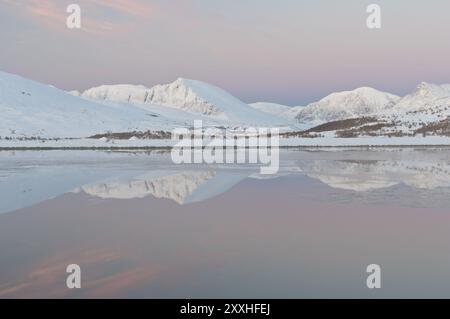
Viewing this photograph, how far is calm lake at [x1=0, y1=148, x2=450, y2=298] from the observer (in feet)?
26.2

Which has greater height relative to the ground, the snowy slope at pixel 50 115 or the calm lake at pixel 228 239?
the snowy slope at pixel 50 115

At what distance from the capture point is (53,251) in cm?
1023

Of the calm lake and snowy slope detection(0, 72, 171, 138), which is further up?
snowy slope detection(0, 72, 171, 138)

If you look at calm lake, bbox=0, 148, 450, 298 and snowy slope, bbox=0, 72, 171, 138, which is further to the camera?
snowy slope, bbox=0, 72, 171, 138

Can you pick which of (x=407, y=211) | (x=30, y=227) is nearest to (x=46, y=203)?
(x=30, y=227)

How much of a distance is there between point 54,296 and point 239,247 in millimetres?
3878

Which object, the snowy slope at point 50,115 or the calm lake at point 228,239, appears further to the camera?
the snowy slope at point 50,115

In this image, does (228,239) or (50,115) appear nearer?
(228,239)

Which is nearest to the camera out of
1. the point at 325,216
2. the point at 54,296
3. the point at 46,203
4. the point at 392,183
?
the point at 54,296

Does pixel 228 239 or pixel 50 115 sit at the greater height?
pixel 50 115

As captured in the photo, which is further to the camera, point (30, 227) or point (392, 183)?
point (392, 183)

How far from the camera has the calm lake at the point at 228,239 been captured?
798 centimetres

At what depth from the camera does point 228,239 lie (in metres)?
11.1
